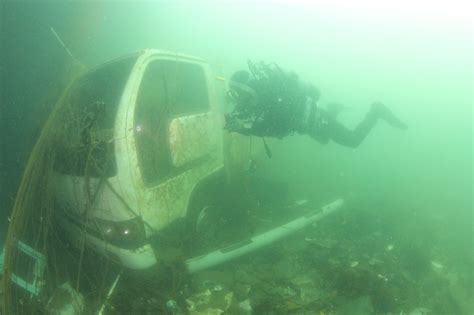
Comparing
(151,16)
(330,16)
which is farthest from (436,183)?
(330,16)

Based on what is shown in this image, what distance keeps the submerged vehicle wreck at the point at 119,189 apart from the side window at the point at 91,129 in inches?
0.4

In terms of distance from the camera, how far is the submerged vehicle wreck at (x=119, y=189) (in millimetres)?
3324

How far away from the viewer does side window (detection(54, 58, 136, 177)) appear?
3.33 metres

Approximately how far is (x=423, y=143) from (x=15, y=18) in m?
17.5

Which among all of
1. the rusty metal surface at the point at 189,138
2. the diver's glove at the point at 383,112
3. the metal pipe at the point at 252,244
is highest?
the rusty metal surface at the point at 189,138

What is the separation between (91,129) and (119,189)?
2.17 feet

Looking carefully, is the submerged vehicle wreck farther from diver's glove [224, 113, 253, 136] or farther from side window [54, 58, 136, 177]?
diver's glove [224, 113, 253, 136]

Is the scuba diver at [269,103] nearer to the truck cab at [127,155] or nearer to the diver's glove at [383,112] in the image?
the truck cab at [127,155]

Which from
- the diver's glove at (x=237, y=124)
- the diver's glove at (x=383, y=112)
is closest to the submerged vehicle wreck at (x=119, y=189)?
the diver's glove at (x=237, y=124)

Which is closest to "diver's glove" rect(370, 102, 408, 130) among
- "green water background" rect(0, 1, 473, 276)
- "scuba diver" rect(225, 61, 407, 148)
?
"green water background" rect(0, 1, 473, 276)

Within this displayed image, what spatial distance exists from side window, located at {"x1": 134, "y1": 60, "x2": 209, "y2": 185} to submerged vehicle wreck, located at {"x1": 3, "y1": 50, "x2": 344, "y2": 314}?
0.04 feet

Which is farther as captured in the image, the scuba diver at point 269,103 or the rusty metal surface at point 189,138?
the scuba diver at point 269,103

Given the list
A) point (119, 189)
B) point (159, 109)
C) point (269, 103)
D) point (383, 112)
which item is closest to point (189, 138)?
point (159, 109)

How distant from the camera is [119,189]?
132 inches
